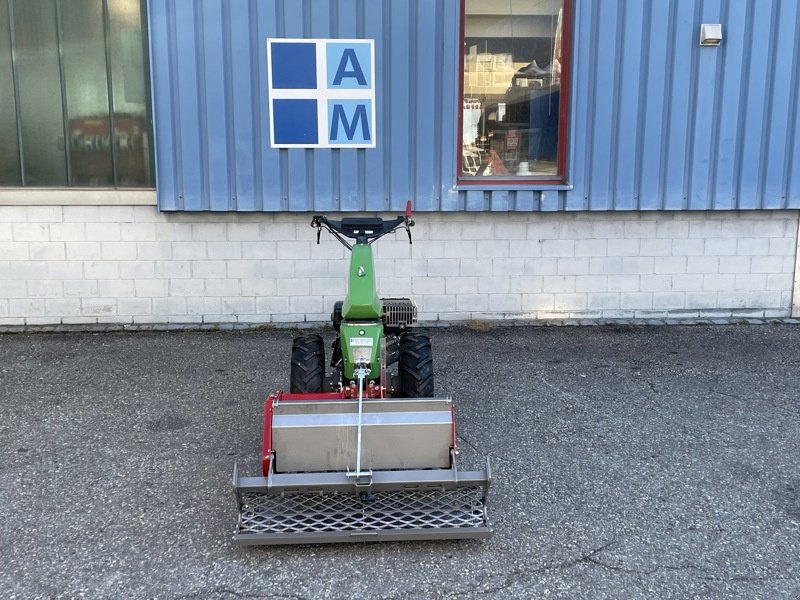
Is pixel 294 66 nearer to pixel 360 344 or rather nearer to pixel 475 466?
pixel 360 344

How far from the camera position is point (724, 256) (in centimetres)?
762

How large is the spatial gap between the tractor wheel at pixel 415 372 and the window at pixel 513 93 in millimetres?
3401

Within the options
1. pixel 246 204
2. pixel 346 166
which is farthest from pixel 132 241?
pixel 346 166

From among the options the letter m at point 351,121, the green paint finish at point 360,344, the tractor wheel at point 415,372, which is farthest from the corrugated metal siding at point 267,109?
the green paint finish at point 360,344

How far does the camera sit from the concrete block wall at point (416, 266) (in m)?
7.21

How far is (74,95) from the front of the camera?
7035 millimetres

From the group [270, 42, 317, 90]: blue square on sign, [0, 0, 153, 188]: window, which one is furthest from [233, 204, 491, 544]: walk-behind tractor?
[0, 0, 153, 188]: window

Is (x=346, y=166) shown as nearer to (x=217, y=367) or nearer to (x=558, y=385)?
(x=217, y=367)

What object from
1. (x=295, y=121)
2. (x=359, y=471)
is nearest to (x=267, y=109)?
(x=295, y=121)

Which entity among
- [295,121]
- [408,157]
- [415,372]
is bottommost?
[415,372]

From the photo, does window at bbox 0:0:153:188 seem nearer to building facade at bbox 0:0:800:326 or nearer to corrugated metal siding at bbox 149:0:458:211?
building facade at bbox 0:0:800:326

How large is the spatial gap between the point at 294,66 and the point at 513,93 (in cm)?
232

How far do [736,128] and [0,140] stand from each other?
7447mm

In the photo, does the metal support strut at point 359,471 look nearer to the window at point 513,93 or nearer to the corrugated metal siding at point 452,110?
the corrugated metal siding at point 452,110
